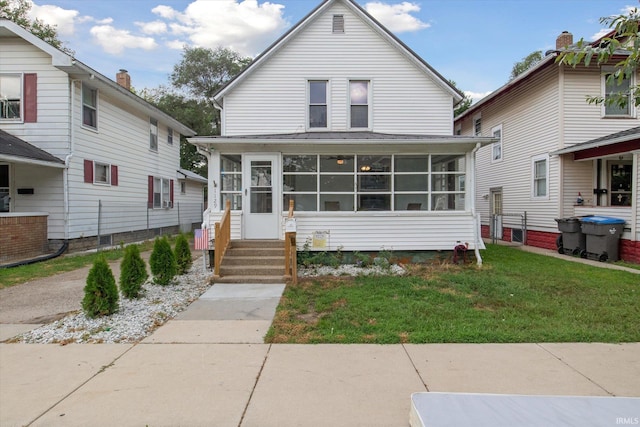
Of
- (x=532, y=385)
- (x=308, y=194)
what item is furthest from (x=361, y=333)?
(x=308, y=194)

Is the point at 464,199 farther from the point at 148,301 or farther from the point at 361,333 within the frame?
the point at 148,301

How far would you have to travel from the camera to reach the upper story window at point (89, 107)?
12.3 metres

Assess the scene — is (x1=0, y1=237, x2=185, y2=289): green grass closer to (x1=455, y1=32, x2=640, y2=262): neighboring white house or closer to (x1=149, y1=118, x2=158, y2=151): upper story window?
(x1=149, y1=118, x2=158, y2=151): upper story window

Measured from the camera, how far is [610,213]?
35.6ft

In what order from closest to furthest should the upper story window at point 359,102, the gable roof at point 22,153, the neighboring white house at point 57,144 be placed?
the gable roof at point 22,153, the neighboring white house at point 57,144, the upper story window at point 359,102

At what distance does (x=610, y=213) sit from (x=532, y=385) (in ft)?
33.6

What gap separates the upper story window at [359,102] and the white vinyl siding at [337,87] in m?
0.18

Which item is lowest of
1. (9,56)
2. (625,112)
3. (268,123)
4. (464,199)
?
(464,199)

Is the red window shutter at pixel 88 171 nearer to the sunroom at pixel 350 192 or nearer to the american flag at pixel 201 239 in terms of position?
the sunroom at pixel 350 192

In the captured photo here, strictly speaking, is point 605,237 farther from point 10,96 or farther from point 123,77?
point 123,77

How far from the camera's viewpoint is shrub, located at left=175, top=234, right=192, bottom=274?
8539 mm

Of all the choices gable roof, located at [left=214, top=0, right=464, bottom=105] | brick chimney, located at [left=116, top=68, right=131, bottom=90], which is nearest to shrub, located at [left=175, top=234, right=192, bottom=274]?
gable roof, located at [left=214, top=0, right=464, bottom=105]

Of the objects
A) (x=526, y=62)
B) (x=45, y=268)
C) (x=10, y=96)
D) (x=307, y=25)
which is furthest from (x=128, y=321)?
(x=526, y=62)

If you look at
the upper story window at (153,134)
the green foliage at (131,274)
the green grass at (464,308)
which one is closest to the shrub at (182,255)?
the green foliage at (131,274)
